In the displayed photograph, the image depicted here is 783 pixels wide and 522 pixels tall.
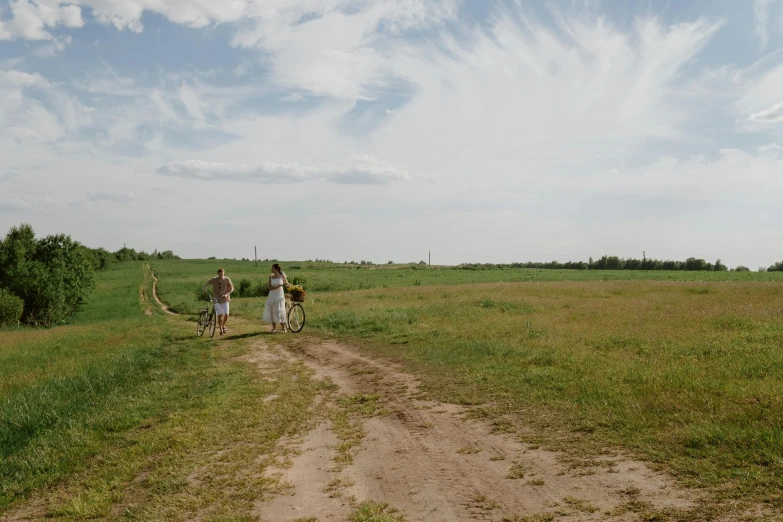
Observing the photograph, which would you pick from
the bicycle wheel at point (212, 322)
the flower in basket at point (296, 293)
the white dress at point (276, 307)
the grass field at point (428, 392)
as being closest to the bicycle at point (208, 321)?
the bicycle wheel at point (212, 322)

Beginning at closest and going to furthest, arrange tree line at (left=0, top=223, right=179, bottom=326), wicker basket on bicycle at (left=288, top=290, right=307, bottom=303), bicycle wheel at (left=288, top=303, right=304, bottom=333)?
wicker basket on bicycle at (left=288, top=290, right=307, bottom=303), bicycle wheel at (left=288, top=303, right=304, bottom=333), tree line at (left=0, top=223, right=179, bottom=326)

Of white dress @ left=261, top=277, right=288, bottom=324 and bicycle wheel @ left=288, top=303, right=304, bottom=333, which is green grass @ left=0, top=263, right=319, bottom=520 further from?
bicycle wheel @ left=288, top=303, right=304, bottom=333

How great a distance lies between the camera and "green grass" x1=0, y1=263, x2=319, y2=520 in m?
6.52

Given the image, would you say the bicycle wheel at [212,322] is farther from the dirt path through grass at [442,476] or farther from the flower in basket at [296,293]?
the dirt path through grass at [442,476]

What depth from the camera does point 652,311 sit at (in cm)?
2148

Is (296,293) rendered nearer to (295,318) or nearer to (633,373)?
(295,318)

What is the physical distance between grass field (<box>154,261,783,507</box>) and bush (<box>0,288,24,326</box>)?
3054cm

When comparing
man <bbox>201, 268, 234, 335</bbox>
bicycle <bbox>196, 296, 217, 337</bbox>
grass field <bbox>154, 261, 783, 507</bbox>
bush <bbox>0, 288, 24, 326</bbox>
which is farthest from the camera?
bush <bbox>0, 288, 24, 326</bbox>

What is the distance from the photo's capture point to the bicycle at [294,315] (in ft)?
68.5

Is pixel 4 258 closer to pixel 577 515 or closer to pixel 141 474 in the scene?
pixel 141 474

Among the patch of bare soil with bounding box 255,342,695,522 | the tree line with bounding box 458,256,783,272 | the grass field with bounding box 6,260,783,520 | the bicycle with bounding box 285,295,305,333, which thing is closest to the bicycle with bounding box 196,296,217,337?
the grass field with bounding box 6,260,783,520

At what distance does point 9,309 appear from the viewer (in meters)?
40.5

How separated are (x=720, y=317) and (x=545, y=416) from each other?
12.4 m

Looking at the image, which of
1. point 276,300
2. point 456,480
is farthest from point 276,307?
point 456,480
